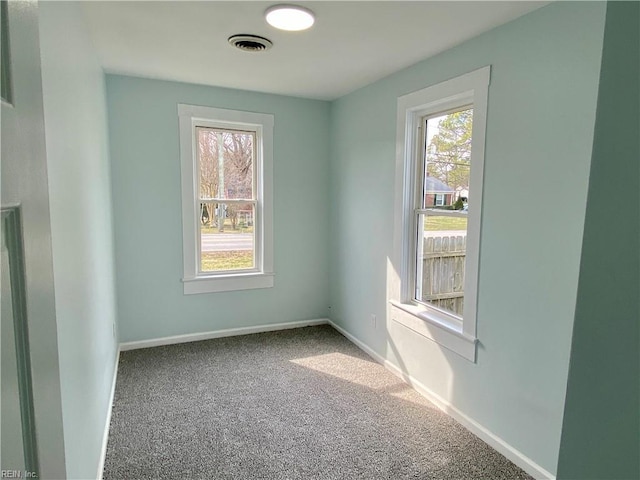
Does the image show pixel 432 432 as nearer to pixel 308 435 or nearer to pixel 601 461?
pixel 308 435

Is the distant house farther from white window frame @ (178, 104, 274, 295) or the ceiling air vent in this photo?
white window frame @ (178, 104, 274, 295)

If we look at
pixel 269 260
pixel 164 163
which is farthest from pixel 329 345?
pixel 164 163

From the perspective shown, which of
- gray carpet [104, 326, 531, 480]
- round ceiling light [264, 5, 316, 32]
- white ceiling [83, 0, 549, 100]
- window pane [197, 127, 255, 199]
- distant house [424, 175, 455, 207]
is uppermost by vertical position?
white ceiling [83, 0, 549, 100]

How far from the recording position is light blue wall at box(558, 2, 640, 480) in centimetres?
50

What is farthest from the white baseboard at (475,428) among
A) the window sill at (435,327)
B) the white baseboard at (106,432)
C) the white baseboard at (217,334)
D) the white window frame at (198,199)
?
the white baseboard at (106,432)

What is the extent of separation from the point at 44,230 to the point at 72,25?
5.00 feet

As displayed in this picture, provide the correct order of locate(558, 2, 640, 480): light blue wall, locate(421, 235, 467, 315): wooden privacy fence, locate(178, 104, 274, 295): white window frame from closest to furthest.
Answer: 1. locate(558, 2, 640, 480): light blue wall
2. locate(421, 235, 467, 315): wooden privacy fence
3. locate(178, 104, 274, 295): white window frame

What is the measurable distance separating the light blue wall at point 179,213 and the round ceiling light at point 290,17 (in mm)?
1666

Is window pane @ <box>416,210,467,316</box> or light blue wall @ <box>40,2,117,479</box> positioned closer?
light blue wall @ <box>40,2,117,479</box>

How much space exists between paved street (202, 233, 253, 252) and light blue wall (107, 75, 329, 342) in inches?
10.6

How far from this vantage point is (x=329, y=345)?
12.6ft

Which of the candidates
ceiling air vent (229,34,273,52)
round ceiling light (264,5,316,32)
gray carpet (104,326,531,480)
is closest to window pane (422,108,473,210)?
round ceiling light (264,5,316,32)

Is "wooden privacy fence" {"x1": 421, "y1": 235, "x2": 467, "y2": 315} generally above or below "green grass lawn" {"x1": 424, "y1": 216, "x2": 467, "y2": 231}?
below

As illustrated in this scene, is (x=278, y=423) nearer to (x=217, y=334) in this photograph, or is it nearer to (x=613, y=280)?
(x=217, y=334)
